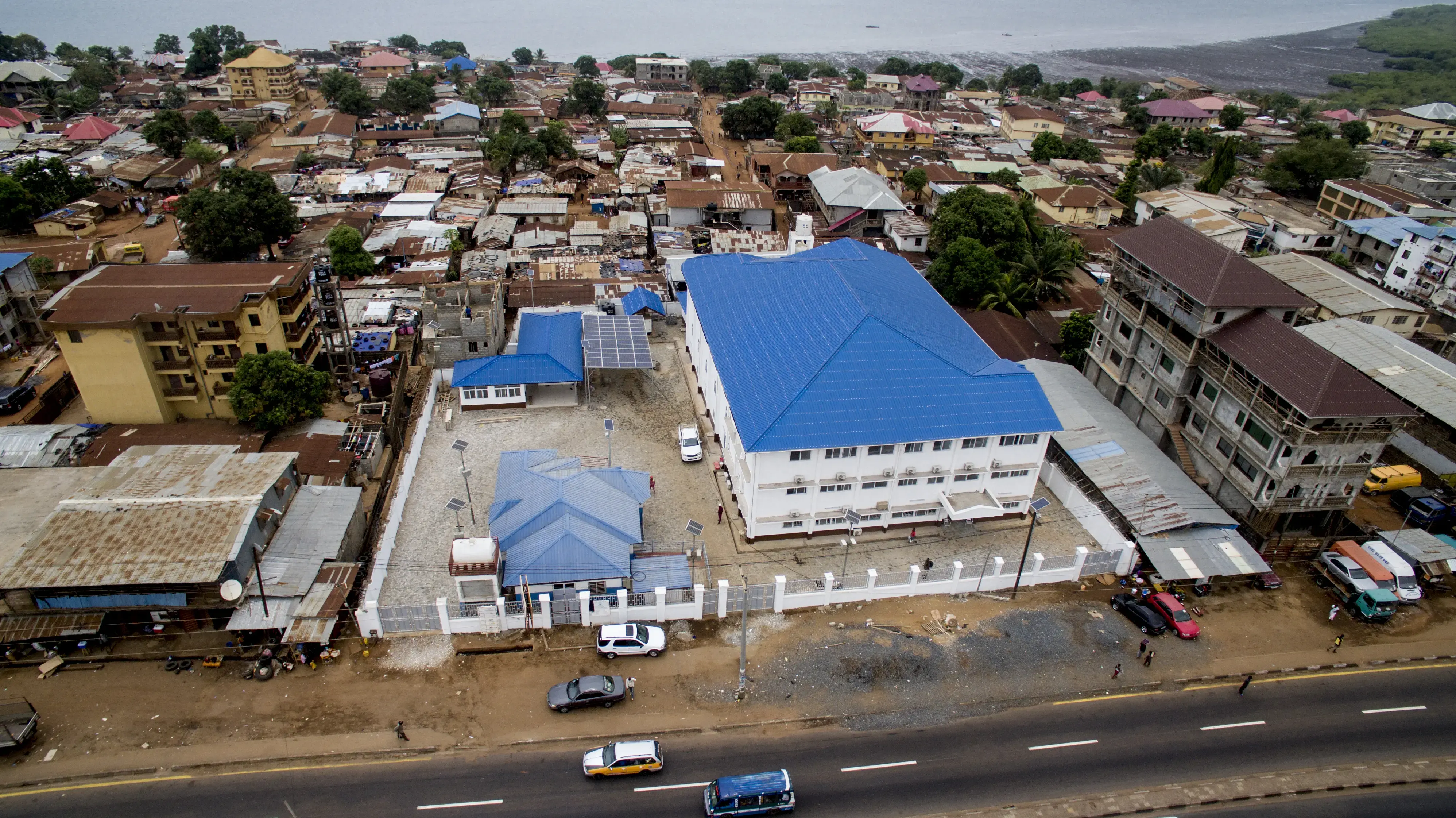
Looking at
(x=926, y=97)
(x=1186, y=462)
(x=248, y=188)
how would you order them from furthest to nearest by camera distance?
(x=926, y=97), (x=248, y=188), (x=1186, y=462)

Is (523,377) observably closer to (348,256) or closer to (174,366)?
(174,366)

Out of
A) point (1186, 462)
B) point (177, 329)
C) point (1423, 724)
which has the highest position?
point (177, 329)

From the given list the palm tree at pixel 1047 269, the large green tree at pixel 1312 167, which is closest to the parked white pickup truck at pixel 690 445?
the palm tree at pixel 1047 269

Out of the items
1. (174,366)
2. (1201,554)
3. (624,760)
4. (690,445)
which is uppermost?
(174,366)

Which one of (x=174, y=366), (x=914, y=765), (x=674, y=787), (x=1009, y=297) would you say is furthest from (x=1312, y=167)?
(x=174, y=366)

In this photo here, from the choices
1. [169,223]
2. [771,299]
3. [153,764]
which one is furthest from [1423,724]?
[169,223]

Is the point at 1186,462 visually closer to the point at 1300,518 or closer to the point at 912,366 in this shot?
the point at 1300,518
